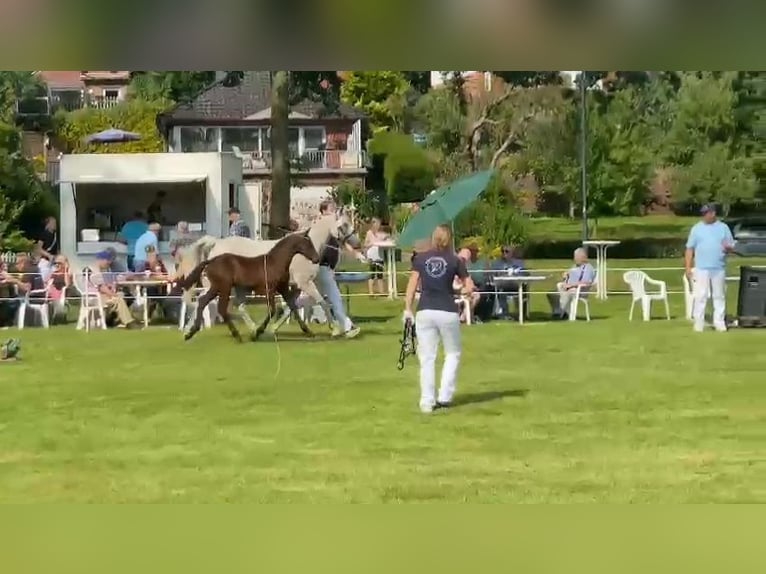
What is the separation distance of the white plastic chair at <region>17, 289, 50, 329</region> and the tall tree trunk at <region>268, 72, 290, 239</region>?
2.26 metres

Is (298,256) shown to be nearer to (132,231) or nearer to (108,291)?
(132,231)

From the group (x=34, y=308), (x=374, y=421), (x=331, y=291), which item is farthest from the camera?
(x=34, y=308)

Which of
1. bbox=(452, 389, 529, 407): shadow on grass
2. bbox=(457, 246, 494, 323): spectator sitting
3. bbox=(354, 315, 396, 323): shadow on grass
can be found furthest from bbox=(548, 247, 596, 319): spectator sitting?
bbox=(452, 389, 529, 407): shadow on grass

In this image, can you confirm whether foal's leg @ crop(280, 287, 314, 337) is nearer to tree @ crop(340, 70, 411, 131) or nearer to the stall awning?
the stall awning

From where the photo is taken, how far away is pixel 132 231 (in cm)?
1085

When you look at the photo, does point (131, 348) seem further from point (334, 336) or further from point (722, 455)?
point (722, 455)

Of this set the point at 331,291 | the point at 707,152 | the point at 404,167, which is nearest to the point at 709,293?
the point at 707,152

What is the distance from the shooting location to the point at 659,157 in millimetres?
11586

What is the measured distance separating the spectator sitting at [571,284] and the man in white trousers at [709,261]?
87 cm

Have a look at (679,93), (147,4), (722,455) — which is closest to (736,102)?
(679,93)

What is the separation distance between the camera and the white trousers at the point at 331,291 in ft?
34.8

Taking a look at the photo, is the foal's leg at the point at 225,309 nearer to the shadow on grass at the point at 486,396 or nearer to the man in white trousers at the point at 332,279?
the man in white trousers at the point at 332,279

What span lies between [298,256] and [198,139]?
1181 mm

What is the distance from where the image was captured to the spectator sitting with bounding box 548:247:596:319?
451 inches
